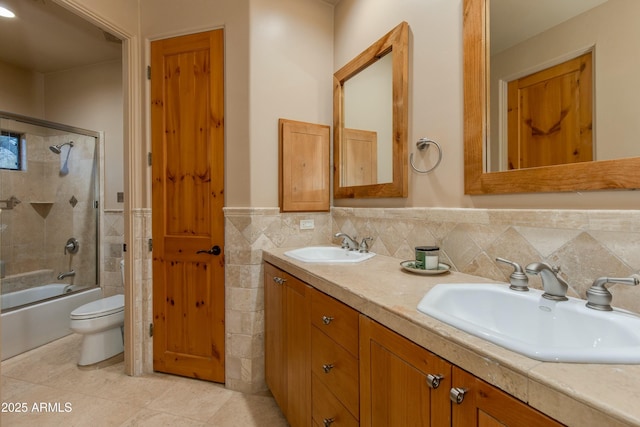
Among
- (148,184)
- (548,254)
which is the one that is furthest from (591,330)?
(148,184)

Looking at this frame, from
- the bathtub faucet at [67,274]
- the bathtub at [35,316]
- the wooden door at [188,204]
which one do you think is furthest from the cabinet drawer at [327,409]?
the bathtub faucet at [67,274]

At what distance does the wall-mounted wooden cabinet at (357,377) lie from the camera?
1.90 ft

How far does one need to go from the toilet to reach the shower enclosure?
892mm

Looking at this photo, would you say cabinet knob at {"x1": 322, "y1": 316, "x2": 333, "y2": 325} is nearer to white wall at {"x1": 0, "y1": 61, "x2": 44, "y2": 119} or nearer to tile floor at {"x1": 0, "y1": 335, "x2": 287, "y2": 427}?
tile floor at {"x1": 0, "y1": 335, "x2": 287, "y2": 427}

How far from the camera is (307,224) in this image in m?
2.09

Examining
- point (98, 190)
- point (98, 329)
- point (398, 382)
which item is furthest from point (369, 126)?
point (98, 190)

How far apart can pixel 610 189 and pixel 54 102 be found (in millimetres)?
4500

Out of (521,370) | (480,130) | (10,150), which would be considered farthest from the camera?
(10,150)

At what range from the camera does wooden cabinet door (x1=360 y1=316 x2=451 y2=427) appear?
0.65 metres

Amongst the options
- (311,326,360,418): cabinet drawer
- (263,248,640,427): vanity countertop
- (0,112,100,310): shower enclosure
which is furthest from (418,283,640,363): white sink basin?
(0,112,100,310): shower enclosure

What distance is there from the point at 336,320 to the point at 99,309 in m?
2.14

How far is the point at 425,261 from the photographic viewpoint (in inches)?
48.9

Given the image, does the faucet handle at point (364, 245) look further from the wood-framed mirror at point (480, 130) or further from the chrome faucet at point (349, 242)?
the wood-framed mirror at point (480, 130)

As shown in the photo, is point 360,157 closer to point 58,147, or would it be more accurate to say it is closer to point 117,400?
point 117,400
